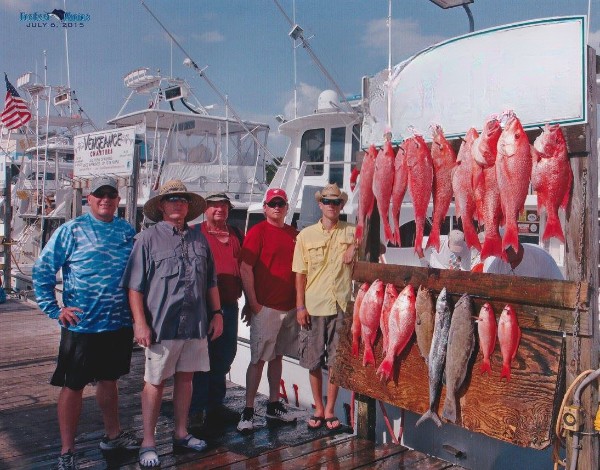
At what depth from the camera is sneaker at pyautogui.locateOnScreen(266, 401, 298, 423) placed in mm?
4387

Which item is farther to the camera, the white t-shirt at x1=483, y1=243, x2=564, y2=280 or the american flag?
the american flag

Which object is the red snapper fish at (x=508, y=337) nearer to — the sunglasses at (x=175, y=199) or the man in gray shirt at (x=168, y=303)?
the man in gray shirt at (x=168, y=303)

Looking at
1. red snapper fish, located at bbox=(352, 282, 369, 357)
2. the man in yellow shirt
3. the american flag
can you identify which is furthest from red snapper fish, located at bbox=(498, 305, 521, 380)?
the american flag

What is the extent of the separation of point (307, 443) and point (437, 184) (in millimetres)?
1971

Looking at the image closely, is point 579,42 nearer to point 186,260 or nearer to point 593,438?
point 593,438

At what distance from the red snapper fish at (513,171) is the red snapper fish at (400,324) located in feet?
2.49

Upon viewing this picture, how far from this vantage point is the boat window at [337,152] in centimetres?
1154

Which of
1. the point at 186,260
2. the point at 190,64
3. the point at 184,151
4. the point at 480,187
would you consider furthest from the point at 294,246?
the point at 184,151

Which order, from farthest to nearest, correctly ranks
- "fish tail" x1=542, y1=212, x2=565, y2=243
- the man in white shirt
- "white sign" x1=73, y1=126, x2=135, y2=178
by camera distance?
"white sign" x1=73, y1=126, x2=135, y2=178
the man in white shirt
"fish tail" x1=542, y1=212, x2=565, y2=243

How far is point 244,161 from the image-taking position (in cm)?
1659

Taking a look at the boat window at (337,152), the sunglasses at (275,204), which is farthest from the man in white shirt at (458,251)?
the boat window at (337,152)

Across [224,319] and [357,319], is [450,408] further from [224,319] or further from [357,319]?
[224,319]

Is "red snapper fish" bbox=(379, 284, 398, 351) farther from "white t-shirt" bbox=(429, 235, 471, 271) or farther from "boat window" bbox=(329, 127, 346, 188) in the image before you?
"boat window" bbox=(329, 127, 346, 188)

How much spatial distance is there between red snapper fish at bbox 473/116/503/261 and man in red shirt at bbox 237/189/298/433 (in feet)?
5.43
